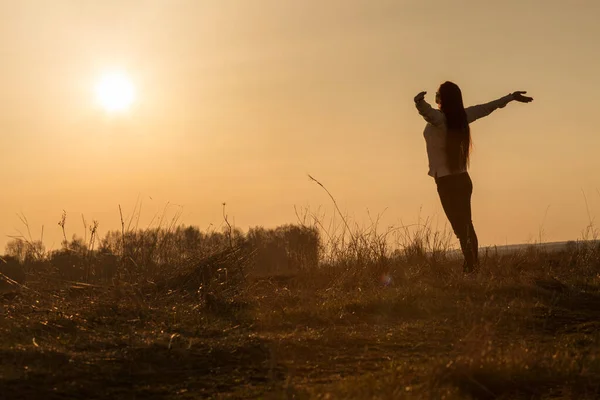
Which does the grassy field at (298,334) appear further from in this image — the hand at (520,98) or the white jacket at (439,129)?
the hand at (520,98)

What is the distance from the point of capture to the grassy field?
138 inches

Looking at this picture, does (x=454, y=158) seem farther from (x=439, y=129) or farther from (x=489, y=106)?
(x=489, y=106)

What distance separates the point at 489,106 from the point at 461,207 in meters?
1.29

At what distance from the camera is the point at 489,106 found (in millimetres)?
8727

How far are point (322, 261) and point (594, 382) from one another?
5.31 metres

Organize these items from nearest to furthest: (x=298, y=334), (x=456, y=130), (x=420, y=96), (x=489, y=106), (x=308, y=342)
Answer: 1. (x=308, y=342)
2. (x=298, y=334)
3. (x=420, y=96)
4. (x=456, y=130)
5. (x=489, y=106)

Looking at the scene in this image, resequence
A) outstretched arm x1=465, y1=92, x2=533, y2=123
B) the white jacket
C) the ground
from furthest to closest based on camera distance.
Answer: outstretched arm x1=465, y1=92, x2=533, y2=123, the white jacket, the ground

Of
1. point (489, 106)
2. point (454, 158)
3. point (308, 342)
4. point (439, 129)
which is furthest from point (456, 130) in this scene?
point (308, 342)

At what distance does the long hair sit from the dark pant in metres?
0.16

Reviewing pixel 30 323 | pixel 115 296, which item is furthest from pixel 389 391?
pixel 115 296

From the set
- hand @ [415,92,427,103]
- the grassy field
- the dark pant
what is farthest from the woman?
the grassy field

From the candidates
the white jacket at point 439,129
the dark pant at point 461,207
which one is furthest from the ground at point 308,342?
the white jacket at point 439,129

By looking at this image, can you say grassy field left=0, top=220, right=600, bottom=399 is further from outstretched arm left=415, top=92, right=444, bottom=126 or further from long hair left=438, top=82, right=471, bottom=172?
outstretched arm left=415, top=92, right=444, bottom=126

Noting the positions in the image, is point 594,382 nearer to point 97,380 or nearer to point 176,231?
point 97,380
